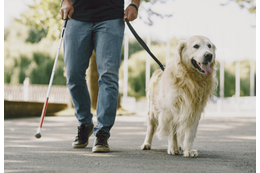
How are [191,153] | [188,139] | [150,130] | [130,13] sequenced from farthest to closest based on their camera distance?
[150,130] < [130,13] < [188,139] < [191,153]

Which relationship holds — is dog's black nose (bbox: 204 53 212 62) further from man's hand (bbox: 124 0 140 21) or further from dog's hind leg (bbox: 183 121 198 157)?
man's hand (bbox: 124 0 140 21)

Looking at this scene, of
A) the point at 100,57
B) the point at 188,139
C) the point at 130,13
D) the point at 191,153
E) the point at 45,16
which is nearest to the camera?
the point at 191,153

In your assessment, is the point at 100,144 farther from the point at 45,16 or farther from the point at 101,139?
the point at 45,16

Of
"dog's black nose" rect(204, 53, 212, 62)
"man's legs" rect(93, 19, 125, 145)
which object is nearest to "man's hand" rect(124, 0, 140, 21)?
"man's legs" rect(93, 19, 125, 145)

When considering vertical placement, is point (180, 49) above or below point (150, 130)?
above

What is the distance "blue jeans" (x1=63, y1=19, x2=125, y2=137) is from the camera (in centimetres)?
352

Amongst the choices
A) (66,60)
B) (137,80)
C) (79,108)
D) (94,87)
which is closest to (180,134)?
(79,108)

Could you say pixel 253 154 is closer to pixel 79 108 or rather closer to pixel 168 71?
pixel 168 71

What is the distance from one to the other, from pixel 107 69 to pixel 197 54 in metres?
0.94

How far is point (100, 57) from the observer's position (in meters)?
3.57

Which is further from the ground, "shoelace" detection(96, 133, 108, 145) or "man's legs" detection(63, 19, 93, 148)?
"man's legs" detection(63, 19, 93, 148)

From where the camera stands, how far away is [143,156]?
10.4 feet

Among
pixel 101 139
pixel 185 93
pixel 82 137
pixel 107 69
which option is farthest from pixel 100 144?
pixel 185 93

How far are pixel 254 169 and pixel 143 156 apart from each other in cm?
99
